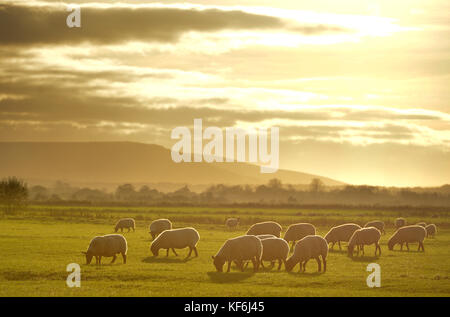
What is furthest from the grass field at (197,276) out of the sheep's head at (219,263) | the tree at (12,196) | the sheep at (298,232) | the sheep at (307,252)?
the tree at (12,196)

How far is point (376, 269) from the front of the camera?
1191 inches

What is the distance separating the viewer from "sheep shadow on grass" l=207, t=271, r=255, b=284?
1029 inches

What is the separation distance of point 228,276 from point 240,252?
211 centimetres

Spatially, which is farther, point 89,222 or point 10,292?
point 89,222

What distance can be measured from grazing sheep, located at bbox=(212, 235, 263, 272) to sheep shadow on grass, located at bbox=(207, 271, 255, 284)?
696 millimetres

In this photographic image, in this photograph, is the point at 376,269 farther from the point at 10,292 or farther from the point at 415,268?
the point at 10,292

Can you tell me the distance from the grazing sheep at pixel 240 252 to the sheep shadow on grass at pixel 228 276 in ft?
2.28

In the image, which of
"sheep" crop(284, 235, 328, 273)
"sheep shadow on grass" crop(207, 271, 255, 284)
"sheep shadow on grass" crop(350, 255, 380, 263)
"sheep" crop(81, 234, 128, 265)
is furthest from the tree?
"sheep" crop(284, 235, 328, 273)

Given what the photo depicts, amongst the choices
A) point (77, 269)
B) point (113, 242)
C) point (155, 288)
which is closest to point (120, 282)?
point (155, 288)

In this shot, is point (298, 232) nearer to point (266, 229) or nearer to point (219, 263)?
point (266, 229)

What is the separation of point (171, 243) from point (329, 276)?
1111 cm

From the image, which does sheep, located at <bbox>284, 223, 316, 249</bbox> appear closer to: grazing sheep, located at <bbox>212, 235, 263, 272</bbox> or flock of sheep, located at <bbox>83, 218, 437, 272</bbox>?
flock of sheep, located at <bbox>83, 218, 437, 272</bbox>

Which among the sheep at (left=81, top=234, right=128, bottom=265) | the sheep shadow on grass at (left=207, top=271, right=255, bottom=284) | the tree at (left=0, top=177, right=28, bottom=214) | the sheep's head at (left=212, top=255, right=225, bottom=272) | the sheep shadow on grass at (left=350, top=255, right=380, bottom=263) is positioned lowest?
the sheep shadow on grass at (left=350, top=255, right=380, bottom=263)
